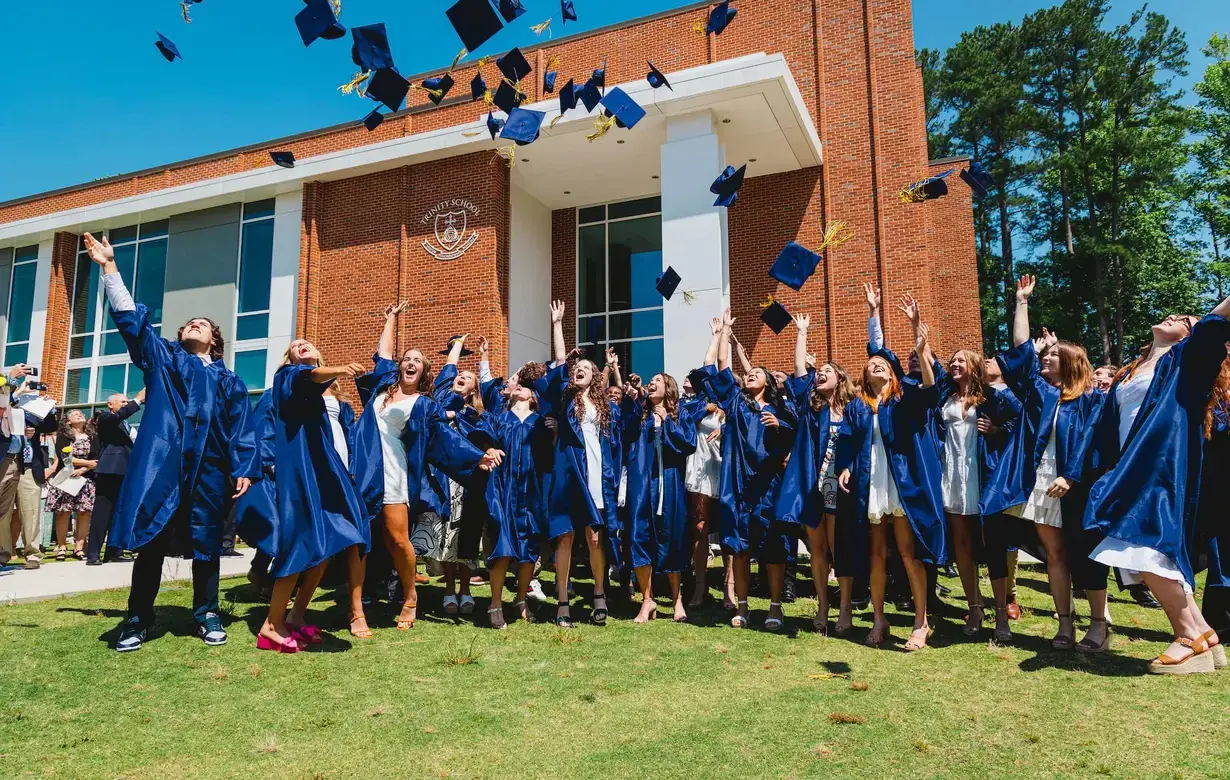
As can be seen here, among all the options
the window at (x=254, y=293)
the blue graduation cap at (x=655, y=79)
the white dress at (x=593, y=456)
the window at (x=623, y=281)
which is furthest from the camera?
the window at (x=254, y=293)

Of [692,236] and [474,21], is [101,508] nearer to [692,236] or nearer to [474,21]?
[474,21]

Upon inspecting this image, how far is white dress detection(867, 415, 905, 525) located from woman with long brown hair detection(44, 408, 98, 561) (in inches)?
346

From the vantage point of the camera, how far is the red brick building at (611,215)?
12453mm

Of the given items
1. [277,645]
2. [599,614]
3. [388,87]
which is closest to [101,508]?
[277,645]

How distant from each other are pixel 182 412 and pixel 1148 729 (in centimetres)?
498

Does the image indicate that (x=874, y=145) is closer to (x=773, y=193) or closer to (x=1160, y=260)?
(x=773, y=193)

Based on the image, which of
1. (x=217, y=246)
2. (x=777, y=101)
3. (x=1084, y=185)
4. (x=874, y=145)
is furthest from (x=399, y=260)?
(x=1084, y=185)

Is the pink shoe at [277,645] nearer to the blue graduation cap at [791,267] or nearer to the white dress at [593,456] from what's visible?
the white dress at [593,456]

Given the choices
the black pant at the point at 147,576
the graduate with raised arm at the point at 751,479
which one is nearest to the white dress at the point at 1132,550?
the graduate with raised arm at the point at 751,479

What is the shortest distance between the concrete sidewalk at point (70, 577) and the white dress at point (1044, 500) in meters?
6.85

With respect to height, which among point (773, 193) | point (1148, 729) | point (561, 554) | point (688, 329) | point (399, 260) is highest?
point (773, 193)

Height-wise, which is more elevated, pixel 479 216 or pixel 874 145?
pixel 874 145

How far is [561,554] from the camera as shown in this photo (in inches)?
217

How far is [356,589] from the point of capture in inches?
198
